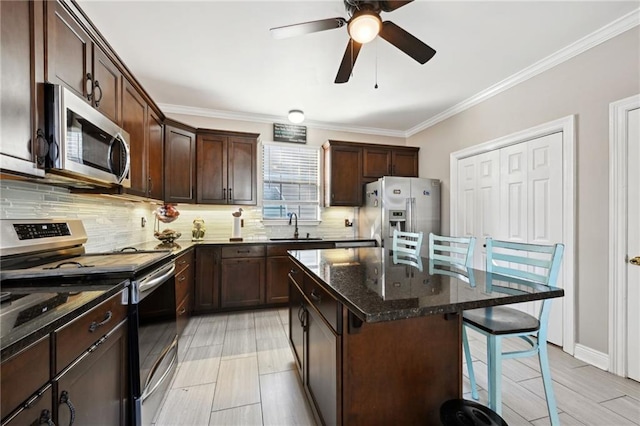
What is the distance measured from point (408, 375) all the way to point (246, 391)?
1.29 metres

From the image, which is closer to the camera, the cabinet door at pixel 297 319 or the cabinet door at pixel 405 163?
the cabinet door at pixel 297 319

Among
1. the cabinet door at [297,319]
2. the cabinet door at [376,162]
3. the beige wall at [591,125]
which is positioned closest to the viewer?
the cabinet door at [297,319]

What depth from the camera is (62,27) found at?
1.47m

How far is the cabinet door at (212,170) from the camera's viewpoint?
3666 millimetres

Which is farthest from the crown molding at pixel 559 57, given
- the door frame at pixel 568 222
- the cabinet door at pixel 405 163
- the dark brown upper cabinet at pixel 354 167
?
the dark brown upper cabinet at pixel 354 167

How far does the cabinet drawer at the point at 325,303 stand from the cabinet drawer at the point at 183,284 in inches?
60.0

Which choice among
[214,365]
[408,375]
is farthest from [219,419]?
[408,375]

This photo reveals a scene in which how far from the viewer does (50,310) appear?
0.91 meters

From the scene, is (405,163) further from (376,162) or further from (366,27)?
(366,27)

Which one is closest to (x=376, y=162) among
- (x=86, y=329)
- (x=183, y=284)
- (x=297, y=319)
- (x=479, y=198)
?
(x=479, y=198)

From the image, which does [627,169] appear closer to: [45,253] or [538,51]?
[538,51]

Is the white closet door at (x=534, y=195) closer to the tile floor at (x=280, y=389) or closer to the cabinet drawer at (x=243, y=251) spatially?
the tile floor at (x=280, y=389)

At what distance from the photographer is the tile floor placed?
1.67 metres

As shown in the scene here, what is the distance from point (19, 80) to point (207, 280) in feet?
8.68
